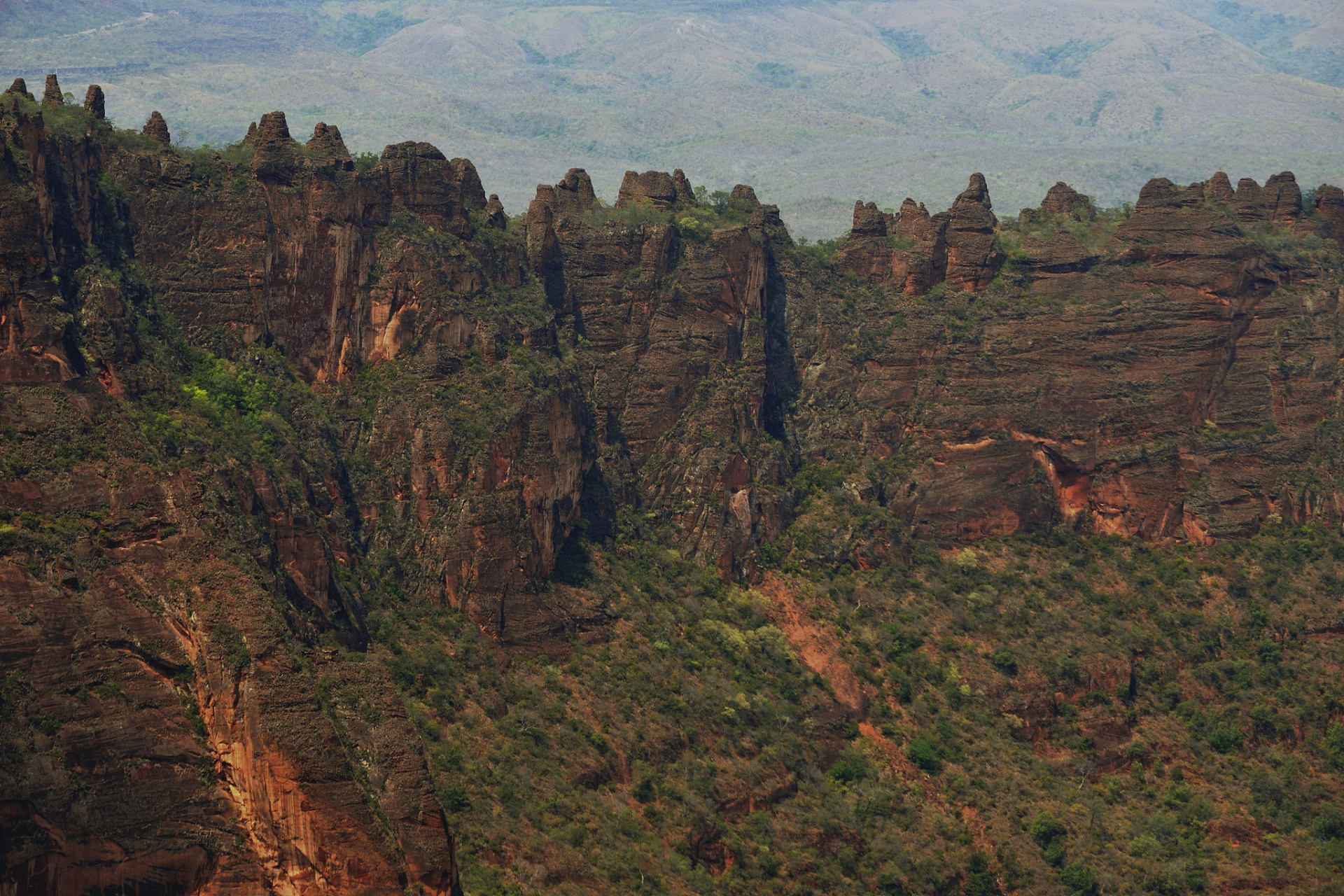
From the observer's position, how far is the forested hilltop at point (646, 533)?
58031 millimetres

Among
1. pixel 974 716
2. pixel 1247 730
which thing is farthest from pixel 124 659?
pixel 1247 730

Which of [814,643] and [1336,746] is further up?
[814,643]

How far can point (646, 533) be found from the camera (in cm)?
9862

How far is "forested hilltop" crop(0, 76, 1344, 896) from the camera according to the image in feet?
190

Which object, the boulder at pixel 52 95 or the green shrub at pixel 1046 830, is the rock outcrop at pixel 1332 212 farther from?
the boulder at pixel 52 95

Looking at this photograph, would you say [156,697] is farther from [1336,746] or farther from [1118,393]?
[1118,393]

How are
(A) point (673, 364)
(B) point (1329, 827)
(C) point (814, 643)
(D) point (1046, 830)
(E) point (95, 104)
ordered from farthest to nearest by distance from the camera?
(A) point (673, 364), (C) point (814, 643), (B) point (1329, 827), (E) point (95, 104), (D) point (1046, 830)

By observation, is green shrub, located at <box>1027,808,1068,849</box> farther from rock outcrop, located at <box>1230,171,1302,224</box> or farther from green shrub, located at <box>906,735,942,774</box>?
rock outcrop, located at <box>1230,171,1302,224</box>

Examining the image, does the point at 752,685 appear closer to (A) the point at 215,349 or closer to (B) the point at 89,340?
(A) the point at 215,349

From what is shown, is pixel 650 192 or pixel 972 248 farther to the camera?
pixel 972 248

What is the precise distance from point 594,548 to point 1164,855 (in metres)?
28.7

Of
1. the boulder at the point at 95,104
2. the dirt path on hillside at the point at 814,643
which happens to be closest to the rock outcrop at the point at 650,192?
the dirt path on hillside at the point at 814,643

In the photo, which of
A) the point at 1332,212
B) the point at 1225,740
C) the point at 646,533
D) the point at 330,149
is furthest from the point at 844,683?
the point at 1332,212

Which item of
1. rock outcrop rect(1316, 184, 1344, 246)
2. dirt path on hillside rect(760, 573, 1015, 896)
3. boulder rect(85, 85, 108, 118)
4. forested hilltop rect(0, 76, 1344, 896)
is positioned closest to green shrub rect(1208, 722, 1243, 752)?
forested hilltop rect(0, 76, 1344, 896)
